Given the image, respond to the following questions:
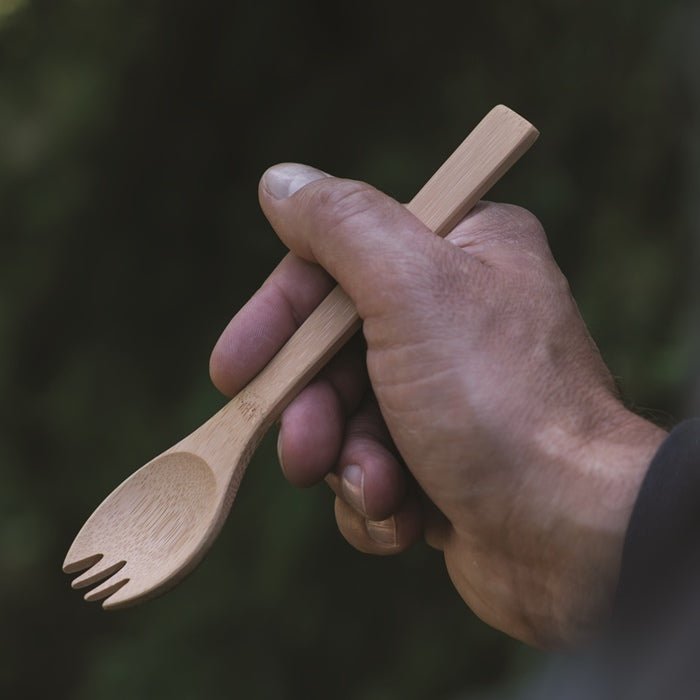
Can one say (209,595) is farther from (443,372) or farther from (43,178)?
(443,372)

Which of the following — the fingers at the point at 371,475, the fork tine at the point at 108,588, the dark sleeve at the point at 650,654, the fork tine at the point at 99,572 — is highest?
the dark sleeve at the point at 650,654

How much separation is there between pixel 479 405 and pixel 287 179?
1.09 feet

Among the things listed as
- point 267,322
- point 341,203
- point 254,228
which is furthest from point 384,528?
point 254,228

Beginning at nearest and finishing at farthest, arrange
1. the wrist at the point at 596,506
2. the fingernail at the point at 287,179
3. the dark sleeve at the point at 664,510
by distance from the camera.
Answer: the dark sleeve at the point at 664,510 < the wrist at the point at 596,506 < the fingernail at the point at 287,179

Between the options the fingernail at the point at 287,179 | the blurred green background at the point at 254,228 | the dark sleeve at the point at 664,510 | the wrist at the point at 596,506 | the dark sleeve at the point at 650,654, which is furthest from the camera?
the blurred green background at the point at 254,228

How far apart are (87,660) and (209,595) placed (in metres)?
0.42

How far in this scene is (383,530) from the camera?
1.14 meters

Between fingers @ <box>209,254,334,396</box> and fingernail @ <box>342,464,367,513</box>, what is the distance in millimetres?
141

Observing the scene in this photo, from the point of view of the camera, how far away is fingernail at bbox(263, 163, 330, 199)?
3.56ft

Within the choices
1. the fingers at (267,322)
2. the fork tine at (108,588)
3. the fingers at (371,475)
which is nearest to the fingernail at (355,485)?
the fingers at (371,475)

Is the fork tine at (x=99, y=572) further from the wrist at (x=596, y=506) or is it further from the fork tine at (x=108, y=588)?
the wrist at (x=596, y=506)

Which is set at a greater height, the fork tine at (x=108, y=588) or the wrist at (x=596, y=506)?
the fork tine at (x=108, y=588)

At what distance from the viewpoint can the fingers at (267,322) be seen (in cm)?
109

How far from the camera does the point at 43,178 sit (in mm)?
1688
